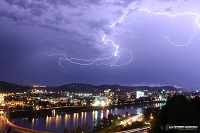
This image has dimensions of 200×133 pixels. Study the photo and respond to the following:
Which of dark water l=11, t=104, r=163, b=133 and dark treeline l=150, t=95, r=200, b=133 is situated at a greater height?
dark treeline l=150, t=95, r=200, b=133

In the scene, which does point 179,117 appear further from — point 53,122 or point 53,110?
point 53,110

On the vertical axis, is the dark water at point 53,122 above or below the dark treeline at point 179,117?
below

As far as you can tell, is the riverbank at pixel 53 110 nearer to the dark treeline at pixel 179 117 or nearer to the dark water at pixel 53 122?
the dark water at pixel 53 122

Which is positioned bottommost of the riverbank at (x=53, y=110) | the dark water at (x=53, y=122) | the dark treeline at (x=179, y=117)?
the dark water at (x=53, y=122)

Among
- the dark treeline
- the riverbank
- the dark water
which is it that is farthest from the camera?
the riverbank

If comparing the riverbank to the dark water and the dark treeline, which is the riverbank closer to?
the dark water

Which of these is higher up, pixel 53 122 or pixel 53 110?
pixel 53 110

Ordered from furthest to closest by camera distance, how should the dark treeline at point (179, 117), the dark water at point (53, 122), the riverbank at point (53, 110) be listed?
the riverbank at point (53, 110)
the dark water at point (53, 122)
the dark treeline at point (179, 117)

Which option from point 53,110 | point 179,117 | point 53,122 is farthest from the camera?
point 53,110

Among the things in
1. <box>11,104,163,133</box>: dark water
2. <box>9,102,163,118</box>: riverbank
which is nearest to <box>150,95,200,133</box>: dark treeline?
<box>11,104,163,133</box>: dark water

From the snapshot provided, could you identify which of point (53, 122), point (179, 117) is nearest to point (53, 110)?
point (53, 122)

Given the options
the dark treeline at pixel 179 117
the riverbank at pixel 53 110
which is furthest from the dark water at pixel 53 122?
the dark treeline at pixel 179 117

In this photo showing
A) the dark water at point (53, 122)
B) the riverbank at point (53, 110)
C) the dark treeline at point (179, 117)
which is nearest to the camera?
the dark treeline at point (179, 117)
